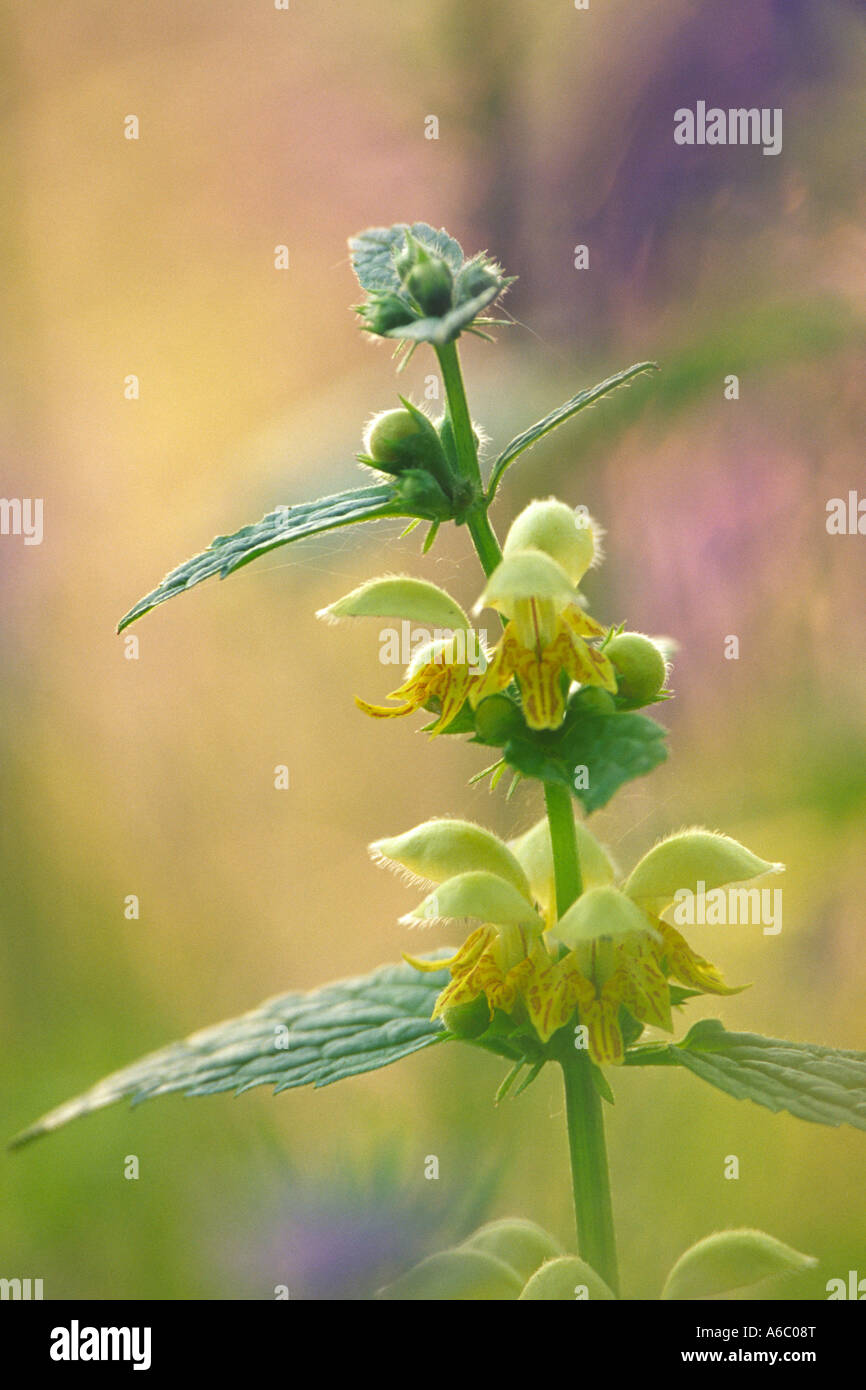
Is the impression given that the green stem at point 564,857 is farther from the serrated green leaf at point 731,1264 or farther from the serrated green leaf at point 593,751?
the serrated green leaf at point 731,1264

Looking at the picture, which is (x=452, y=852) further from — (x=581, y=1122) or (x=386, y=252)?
(x=386, y=252)

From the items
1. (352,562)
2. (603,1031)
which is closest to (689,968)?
(603,1031)

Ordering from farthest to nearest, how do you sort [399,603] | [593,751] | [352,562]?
[352,562] → [399,603] → [593,751]

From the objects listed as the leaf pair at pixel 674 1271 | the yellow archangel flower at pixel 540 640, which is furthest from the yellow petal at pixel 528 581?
the leaf pair at pixel 674 1271

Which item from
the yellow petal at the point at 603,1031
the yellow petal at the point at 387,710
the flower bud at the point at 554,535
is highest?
the flower bud at the point at 554,535

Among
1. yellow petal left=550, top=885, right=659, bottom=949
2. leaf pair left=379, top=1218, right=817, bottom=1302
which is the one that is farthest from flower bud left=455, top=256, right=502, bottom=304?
leaf pair left=379, top=1218, right=817, bottom=1302
